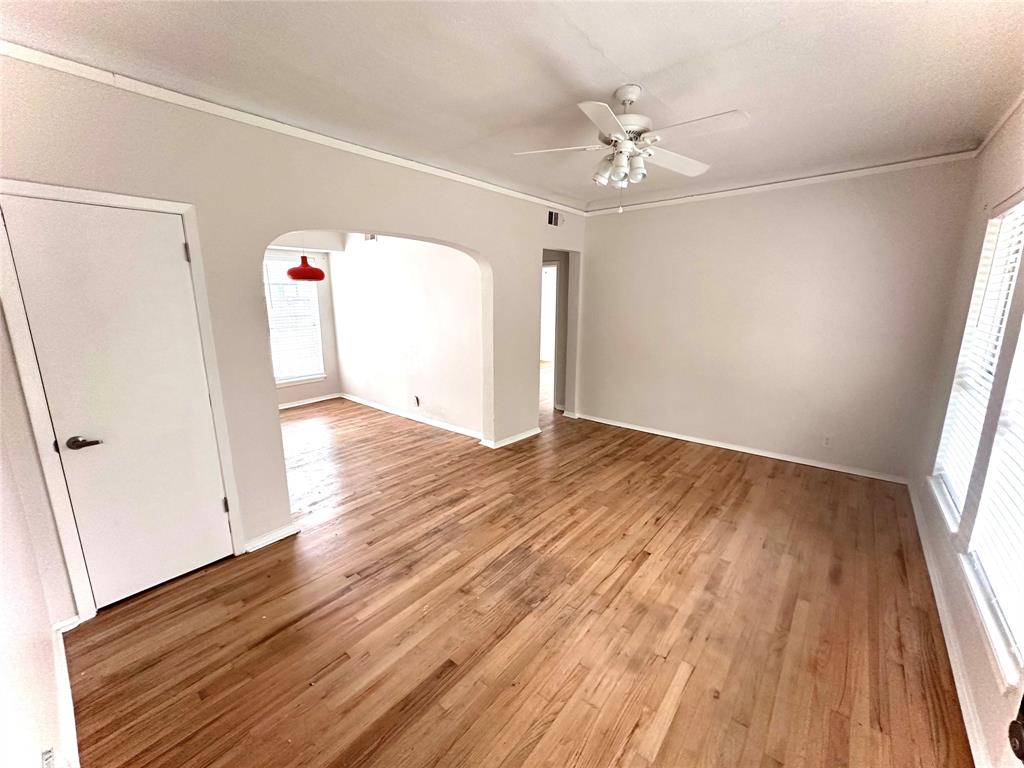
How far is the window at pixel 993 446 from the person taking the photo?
1.58m

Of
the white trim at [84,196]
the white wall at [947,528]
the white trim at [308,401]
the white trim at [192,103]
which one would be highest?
the white trim at [192,103]

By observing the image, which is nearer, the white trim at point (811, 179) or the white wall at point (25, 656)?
the white wall at point (25, 656)

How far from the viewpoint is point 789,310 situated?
156 inches

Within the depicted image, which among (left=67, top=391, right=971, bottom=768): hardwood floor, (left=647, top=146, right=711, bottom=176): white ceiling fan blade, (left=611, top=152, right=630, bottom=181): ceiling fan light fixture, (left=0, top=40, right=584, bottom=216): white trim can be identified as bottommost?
(left=67, top=391, right=971, bottom=768): hardwood floor

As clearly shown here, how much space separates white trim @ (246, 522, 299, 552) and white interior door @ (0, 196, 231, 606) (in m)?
0.23

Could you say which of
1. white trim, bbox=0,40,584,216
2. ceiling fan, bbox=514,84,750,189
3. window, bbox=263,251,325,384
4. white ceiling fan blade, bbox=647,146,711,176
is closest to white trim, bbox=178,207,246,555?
white trim, bbox=0,40,584,216

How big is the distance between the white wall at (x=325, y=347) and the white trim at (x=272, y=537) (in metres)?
3.75

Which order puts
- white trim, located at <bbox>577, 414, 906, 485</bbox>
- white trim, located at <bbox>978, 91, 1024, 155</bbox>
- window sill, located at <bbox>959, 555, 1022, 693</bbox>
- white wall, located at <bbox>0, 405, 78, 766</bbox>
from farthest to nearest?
white trim, located at <bbox>577, 414, 906, 485</bbox> → white trim, located at <bbox>978, 91, 1024, 155</bbox> → window sill, located at <bbox>959, 555, 1022, 693</bbox> → white wall, located at <bbox>0, 405, 78, 766</bbox>

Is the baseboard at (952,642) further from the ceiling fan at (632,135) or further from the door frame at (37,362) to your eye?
the door frame at (37,362)

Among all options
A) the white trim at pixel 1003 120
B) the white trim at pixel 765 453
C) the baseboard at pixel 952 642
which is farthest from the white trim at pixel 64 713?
the white trim at pixel 1003 120

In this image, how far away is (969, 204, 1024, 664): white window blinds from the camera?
153 centimetres

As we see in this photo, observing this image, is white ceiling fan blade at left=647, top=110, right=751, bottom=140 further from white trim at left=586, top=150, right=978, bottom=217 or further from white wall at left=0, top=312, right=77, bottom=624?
white wall at left=0, top=312, right=77, bottom=624

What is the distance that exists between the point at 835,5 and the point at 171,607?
4309 mm

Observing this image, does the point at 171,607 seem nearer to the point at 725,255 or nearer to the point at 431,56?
the point at 431,56
